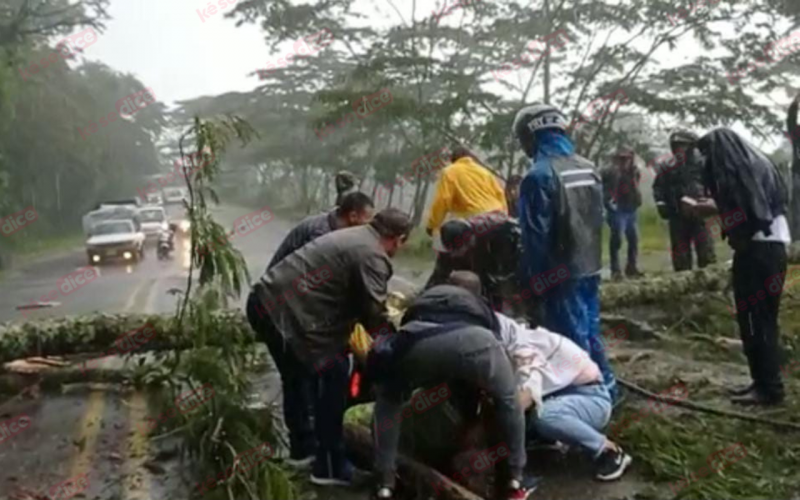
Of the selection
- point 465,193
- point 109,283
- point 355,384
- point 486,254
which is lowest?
point 109,283

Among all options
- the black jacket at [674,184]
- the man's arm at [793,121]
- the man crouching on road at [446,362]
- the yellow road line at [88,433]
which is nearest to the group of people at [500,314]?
the man crouching on road at [446,362]

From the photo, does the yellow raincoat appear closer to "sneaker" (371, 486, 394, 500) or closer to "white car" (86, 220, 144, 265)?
"sneaker" (371, 486, 394, 500)

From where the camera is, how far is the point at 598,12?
16375 mm

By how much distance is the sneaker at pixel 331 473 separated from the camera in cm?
466

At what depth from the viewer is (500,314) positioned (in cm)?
503

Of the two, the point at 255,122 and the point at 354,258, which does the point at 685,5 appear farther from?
the point at 255,122

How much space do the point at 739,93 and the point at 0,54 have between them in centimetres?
1943

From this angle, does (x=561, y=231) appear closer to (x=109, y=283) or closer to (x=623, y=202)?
(x=623, y=202)

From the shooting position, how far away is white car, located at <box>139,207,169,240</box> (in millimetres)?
29016

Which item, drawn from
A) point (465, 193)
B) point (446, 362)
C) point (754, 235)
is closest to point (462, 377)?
point (446, 362)

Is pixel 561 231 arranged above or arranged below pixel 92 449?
above

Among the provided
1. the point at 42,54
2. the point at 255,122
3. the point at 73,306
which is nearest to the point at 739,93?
Result: the point at 73,306

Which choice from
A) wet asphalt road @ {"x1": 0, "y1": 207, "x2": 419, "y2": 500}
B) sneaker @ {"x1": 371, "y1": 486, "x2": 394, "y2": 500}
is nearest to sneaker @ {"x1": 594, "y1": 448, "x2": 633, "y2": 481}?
sneaker @ {"x1": 371, "y1": 486, "x2": 394, "y2": 500}

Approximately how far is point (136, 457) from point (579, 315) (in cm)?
294
